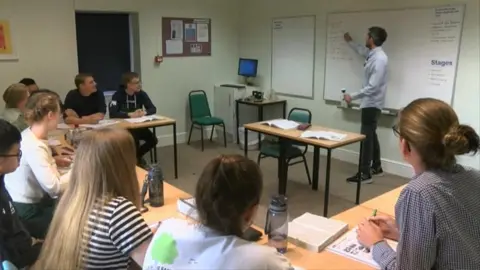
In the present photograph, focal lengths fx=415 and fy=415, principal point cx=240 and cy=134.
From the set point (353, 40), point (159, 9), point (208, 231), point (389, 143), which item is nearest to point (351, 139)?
point (389, 143)

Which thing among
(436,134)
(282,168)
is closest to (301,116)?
(282,168)

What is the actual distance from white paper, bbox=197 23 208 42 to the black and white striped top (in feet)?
16.6

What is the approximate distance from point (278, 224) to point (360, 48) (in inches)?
147

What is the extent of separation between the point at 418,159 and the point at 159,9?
16.6 feet

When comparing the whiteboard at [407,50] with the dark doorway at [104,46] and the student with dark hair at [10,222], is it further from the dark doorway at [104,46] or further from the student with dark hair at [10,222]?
the student with dark hair at [10,222]

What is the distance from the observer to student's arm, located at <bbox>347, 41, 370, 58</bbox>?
15.8 ft

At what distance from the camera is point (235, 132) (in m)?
6.30

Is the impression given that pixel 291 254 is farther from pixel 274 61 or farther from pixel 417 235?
pixel 274 61

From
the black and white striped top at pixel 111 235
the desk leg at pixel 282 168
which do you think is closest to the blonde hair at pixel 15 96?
the desk leg at pixel 282 168

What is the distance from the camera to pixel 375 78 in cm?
447

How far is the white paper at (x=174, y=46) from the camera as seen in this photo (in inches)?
232

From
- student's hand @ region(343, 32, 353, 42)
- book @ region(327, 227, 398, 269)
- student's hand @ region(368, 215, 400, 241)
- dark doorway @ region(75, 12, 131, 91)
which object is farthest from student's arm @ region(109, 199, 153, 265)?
dark doorway @ region(75, 12, 131, 91)

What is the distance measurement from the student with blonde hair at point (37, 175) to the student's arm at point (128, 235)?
3.18 feet

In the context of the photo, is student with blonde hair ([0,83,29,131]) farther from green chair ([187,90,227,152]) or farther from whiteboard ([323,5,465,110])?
whiteboard ([323,5,465,110])
